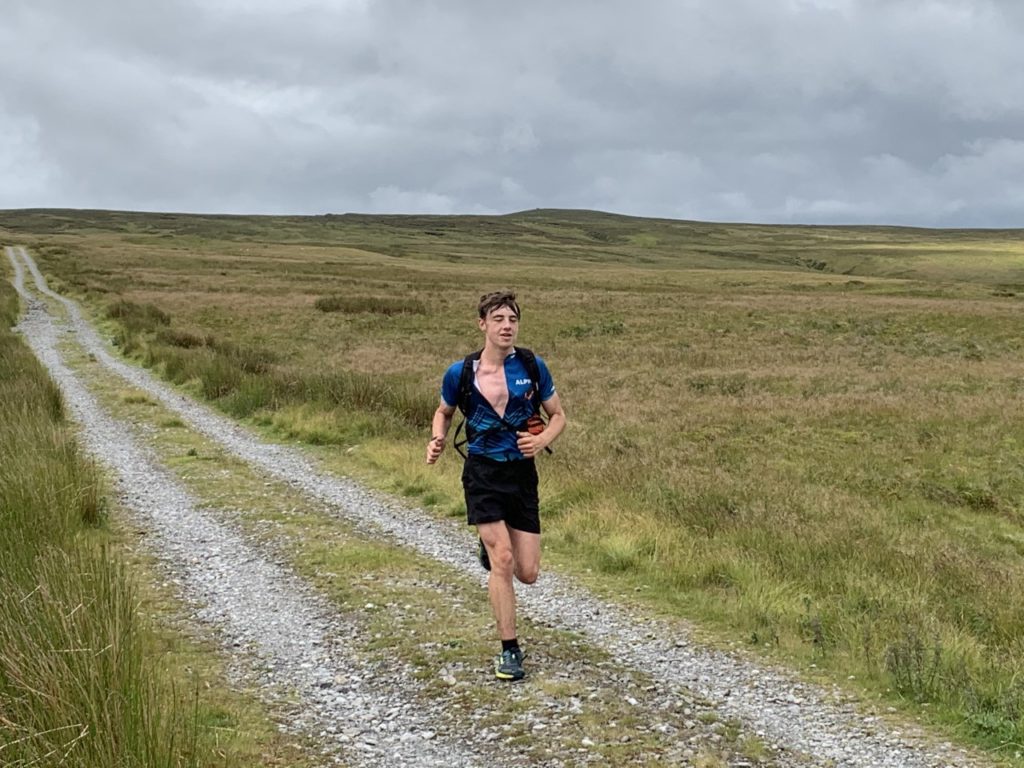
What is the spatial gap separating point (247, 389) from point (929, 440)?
45.5 ft

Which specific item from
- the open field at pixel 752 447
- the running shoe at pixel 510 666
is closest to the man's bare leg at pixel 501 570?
the running shoe at pixel 510 666

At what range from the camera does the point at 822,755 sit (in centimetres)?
438

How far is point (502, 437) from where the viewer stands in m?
5.14

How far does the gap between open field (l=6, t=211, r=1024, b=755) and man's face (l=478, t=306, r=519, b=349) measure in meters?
2.92

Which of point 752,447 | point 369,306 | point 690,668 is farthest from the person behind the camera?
point 369,306

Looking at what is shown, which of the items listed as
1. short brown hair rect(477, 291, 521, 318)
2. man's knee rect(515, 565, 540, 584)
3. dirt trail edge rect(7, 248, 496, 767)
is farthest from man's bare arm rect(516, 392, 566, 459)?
dirt trail edge rect(7, 248, 496, 767)

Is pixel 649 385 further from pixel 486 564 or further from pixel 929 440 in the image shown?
pixel 486 564

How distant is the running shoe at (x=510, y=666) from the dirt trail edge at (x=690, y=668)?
2.40 feet

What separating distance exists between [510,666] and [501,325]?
219 centimetres

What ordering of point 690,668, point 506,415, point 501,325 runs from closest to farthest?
point 501,325 < point 506,415 < point 690,668

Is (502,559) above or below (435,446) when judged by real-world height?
below

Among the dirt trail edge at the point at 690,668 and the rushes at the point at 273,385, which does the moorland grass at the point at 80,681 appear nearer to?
the dirt trail edge at the point at 690,668

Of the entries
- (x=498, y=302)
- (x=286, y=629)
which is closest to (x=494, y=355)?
(x=498, y=302)

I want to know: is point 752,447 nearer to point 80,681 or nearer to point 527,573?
point 527,573
